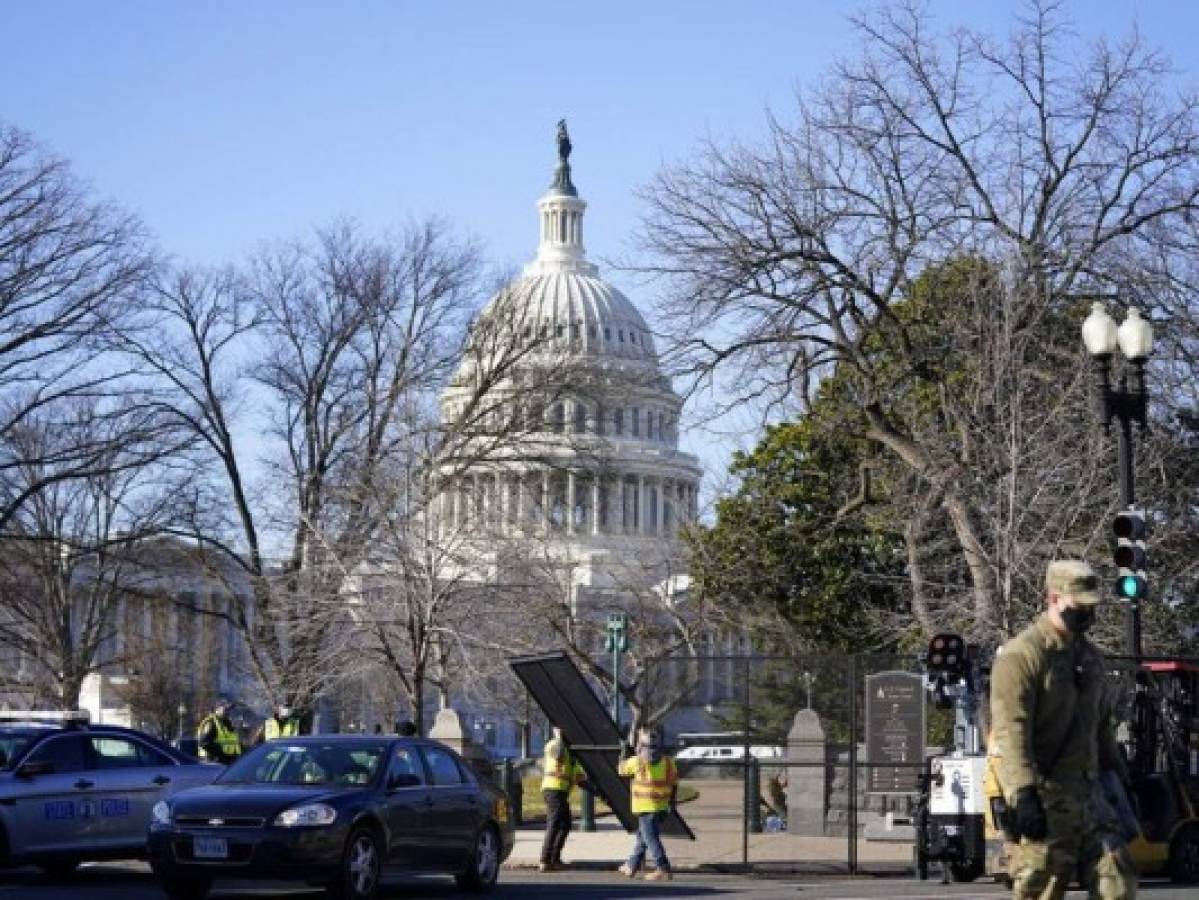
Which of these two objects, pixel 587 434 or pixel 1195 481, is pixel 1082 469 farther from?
pixel 587 434

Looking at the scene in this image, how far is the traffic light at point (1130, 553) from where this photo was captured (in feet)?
76.0

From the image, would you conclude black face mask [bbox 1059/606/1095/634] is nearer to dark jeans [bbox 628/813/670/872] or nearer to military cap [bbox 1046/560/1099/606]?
military cap [bbox 1046/560/1099/606]

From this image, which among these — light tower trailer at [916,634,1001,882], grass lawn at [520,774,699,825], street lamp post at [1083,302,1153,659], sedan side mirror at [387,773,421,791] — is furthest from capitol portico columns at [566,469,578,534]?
sedan side mirror at [387,773,421,791]

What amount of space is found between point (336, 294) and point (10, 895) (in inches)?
1338

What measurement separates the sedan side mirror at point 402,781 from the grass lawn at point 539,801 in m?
9.75

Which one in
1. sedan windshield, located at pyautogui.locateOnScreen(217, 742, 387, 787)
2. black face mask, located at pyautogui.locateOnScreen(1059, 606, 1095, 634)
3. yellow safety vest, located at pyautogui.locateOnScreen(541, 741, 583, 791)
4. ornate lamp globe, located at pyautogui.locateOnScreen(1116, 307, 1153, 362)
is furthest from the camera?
yellow safety vest, located at pyautogui.locateOnScreen(541, 741, 583, 791)

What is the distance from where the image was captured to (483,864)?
21.1 m

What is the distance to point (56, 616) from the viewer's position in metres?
66.2

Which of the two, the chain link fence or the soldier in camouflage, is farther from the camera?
the chain link fence

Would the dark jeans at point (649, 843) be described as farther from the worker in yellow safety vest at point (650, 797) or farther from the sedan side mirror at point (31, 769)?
the sedan side mirror at point (31, 769)

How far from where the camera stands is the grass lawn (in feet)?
104

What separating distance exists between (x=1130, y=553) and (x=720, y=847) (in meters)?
7.33

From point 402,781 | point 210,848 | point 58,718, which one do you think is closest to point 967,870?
point 402,781

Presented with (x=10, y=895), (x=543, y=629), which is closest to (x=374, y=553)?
(x=543, y=629)
